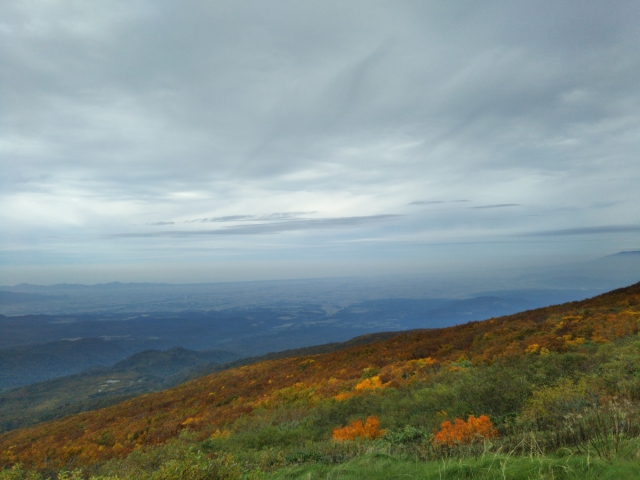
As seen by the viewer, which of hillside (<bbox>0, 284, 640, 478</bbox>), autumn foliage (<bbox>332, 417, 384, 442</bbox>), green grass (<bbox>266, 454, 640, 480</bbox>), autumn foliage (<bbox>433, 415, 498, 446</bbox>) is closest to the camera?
green grass (<bbox>266, 454, 640, 480</bbox>)

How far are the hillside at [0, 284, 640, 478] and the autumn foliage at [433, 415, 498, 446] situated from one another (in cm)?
32

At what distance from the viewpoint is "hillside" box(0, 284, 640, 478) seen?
29.5 feet

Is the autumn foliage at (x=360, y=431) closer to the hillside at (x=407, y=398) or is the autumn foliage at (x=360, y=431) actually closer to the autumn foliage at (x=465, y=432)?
the hillside at (x=407, y=398)

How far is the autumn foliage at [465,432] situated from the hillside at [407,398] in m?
0.32

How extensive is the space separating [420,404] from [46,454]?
2235 cm

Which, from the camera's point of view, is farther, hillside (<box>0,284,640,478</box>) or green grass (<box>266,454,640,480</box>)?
hillside (<box>0,284,640,478</box>)

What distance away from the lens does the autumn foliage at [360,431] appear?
10.0 metres

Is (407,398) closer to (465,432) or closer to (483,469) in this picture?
(465,432)

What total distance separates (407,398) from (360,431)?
337 centimetres

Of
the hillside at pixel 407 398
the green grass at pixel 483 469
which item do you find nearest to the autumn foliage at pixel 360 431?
the hillside at pixel 407 398

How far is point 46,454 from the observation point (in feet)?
61.2

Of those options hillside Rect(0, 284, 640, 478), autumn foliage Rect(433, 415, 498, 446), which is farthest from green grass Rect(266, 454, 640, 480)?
autumn foliage Rect(433, 415, 498, 446)

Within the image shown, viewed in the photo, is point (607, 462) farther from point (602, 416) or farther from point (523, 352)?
point (523, 352)

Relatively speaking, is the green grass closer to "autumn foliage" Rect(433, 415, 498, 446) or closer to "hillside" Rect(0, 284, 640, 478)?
"hillside" Rect(0, 284, 640, 478)
